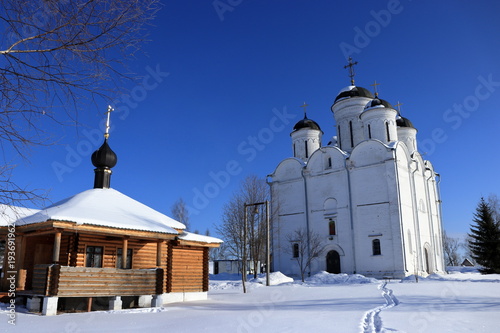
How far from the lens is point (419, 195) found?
3525 cm

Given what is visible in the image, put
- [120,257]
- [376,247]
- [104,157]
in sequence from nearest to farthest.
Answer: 1. [120,257]
2. [104,157]
3. [376,247]

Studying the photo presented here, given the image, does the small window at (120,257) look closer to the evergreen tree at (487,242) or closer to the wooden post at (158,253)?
the wooden post at (158,253)

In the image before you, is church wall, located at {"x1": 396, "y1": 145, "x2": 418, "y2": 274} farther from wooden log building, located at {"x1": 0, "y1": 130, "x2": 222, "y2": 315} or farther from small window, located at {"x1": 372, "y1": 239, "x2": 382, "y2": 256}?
wooden log building, located at {"x1": 0, "y1": 130, "x2": 222, "y2": 315}

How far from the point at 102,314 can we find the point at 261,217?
885 inches

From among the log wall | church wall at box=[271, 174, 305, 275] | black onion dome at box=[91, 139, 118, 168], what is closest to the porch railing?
the log wall

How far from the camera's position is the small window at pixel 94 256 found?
1341cm

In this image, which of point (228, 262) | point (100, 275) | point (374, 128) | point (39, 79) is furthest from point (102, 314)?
point (228, 262)

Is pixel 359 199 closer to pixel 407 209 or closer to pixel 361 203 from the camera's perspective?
pixel 361 203

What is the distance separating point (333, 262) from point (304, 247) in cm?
258

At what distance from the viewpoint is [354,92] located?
3778 cm

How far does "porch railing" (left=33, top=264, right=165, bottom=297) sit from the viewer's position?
1129cm

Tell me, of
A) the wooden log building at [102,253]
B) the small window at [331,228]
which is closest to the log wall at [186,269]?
the wooden log building at [102,253]

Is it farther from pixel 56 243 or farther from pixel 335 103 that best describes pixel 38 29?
pixel 335 103

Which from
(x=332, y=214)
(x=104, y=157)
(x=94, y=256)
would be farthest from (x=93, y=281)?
(x=332, y=214)
